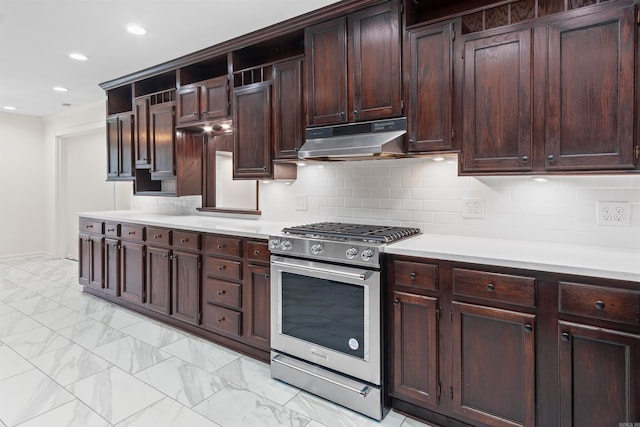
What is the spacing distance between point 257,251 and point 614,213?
224 centimetres

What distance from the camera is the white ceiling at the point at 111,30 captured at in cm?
259

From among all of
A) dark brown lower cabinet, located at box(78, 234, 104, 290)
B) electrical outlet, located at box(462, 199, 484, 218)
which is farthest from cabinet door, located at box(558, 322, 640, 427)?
dark brown lower cabinet, located at box(78, 234, 104, 290)

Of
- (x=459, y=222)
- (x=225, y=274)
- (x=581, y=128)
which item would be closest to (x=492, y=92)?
(x=581, y=128)

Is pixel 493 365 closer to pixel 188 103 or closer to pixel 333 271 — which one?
pixel 333 271

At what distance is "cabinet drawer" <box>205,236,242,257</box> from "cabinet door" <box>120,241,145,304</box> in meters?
1.05

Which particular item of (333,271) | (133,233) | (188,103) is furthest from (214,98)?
(333,271)

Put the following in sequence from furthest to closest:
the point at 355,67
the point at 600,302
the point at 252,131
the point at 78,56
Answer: the point at 78,56 < the point at 252,131 < the point at 355,67 < the point at 600,302

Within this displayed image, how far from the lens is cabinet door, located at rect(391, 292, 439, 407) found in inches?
78.0

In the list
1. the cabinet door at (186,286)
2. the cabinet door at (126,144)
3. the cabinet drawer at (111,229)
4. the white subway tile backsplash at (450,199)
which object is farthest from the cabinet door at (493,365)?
the cabinet door at (126,144)

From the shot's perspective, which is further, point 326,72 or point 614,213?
point 326,72

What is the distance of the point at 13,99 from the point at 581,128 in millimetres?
6851

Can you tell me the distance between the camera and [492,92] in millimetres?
2072

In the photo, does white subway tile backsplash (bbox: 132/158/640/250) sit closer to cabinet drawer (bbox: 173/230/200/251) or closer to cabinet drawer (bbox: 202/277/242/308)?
cabinet drawer (bbox: 173/230/200/251)

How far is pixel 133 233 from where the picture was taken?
3.70 m
